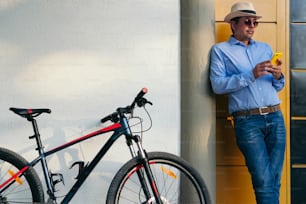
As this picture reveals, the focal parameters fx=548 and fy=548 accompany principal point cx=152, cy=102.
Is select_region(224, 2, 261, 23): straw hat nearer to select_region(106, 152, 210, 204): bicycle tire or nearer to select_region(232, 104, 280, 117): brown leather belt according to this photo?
select_region(232, 104, 280, 117): brown leather belt

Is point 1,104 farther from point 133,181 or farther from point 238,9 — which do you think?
point 238,9

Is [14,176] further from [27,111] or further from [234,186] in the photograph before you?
[234,186]

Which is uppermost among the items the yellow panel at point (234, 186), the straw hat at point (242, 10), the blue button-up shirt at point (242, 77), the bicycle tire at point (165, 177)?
the straw hat at point (242, 10)

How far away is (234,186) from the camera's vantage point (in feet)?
14.4

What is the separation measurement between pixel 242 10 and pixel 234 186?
1391 mm

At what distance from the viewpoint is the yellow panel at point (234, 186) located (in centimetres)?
438

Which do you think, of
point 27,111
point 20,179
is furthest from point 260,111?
point 20,179

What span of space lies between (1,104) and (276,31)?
223 centimetres

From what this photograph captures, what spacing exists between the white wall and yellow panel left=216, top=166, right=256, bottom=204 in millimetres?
489

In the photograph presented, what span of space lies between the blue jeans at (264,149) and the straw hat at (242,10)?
763 mm

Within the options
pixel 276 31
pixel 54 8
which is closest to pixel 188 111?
pixel 276 31

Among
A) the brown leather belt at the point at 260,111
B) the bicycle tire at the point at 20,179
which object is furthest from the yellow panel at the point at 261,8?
the bicycle tire at the point at 20,179

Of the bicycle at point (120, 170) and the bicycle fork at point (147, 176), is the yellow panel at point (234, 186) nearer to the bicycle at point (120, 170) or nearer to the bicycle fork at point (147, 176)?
the bicycle at point (120, 170)

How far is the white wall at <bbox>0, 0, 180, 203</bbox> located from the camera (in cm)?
411
